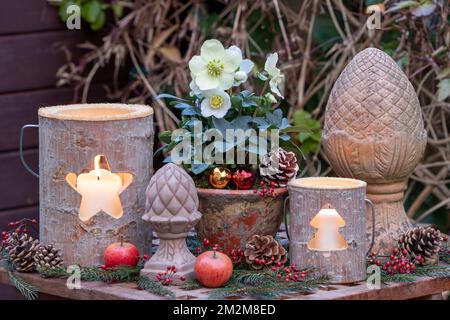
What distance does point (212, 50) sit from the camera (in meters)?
1.58

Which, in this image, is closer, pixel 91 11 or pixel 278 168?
pixel 278 168

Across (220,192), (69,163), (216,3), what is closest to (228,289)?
(220,192)

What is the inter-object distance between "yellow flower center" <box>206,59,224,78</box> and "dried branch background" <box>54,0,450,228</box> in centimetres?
91

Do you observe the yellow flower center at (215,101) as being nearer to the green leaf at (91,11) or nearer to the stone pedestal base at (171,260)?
the stone pedestal base at (171,260)

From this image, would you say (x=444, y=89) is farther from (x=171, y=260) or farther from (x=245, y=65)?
(x=171, y=260)

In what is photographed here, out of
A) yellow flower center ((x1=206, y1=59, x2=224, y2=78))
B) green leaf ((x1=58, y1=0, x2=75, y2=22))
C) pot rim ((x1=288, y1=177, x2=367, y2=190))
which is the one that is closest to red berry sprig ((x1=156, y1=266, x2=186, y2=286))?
pot rim ((x1=288, y1=177, x2=367, y2=190))

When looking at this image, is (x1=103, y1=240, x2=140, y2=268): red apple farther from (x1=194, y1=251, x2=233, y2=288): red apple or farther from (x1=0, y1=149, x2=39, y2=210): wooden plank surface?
(x1=0, y1=149, x2=39, y2=210): wooden plank surface

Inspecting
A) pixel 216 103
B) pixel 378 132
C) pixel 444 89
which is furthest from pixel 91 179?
pixel 444 89

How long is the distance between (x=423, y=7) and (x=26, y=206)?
122 centimetres

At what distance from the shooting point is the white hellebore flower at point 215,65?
1.57 m

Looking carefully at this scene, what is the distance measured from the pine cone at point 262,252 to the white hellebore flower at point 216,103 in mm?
218

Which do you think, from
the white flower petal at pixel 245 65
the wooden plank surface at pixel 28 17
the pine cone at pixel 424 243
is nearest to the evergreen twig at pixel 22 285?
the white flower petal at pixel 245 65

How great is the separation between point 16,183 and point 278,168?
1.22 m

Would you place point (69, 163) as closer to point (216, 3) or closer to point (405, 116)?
point (405, 116)
